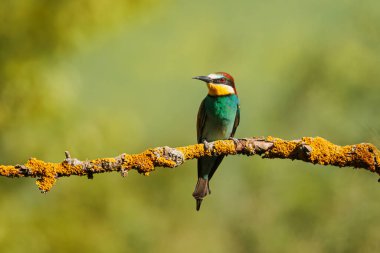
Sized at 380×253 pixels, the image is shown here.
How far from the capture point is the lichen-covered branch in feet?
9.99

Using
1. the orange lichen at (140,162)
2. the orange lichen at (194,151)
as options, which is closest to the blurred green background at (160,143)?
the orange lichen at (194,151)

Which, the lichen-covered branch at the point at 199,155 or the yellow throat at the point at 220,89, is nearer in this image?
the lichen-covered branch at the point at 199,155

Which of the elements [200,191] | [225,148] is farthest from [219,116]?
[225,148]

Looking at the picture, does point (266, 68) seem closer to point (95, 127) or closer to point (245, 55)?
point (245, 55)

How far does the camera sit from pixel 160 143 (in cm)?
855

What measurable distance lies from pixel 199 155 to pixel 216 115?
193 cm

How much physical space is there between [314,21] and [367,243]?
16.4 meters

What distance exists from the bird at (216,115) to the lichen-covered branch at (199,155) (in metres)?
1.75

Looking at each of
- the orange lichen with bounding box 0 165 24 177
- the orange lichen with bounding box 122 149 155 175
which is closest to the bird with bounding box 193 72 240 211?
the orange lichen with bounding box 122 149 155 175

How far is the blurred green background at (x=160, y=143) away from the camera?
4.36m

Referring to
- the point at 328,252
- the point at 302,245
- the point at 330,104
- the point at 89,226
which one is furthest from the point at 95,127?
the point at 330,104

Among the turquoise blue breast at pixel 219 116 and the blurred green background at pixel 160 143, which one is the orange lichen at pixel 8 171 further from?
the turquoise blue breast at pixel 219 116

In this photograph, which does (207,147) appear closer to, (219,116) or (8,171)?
(8,171)

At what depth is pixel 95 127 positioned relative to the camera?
5.51 m
